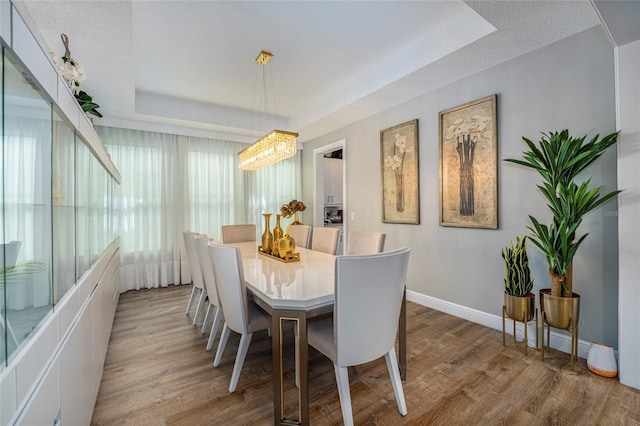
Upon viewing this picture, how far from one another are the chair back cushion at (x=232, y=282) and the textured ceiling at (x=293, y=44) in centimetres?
173

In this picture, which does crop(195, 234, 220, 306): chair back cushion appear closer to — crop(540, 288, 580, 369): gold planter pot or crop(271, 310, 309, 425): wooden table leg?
crop(271, 310, 309, 425): wooden table leg

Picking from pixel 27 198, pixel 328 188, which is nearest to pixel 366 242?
pixel 27 198

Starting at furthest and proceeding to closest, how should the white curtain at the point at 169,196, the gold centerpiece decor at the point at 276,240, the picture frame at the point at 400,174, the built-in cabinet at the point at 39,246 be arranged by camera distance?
the white curtain at the point at 169,196 < the picture frame at the point at 400,174 < the gold centerpiece decor at the point at 276,240 < the built-in cabinet at the point at 39,246

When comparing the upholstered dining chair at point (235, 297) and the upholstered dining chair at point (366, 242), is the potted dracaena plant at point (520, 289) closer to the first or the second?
the upholstered dining chair at point (366, 242)

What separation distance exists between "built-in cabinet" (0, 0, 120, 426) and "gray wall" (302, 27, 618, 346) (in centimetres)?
315

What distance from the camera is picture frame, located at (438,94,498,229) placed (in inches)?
108

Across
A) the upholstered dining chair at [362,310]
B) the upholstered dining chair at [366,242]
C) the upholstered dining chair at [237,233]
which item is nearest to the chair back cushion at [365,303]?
the upholstered dining chair at [362,310]

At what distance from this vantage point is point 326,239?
3.16 m

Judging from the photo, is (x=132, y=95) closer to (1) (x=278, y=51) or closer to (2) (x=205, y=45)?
(2) (x=205, y=45)

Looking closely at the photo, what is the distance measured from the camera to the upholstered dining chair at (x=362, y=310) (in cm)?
135

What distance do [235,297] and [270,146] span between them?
1.68 metres

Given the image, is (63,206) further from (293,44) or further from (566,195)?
(566,195)

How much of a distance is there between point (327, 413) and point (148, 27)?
3.31 metres

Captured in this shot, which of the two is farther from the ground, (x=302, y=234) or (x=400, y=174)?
(x=400, y=174)
